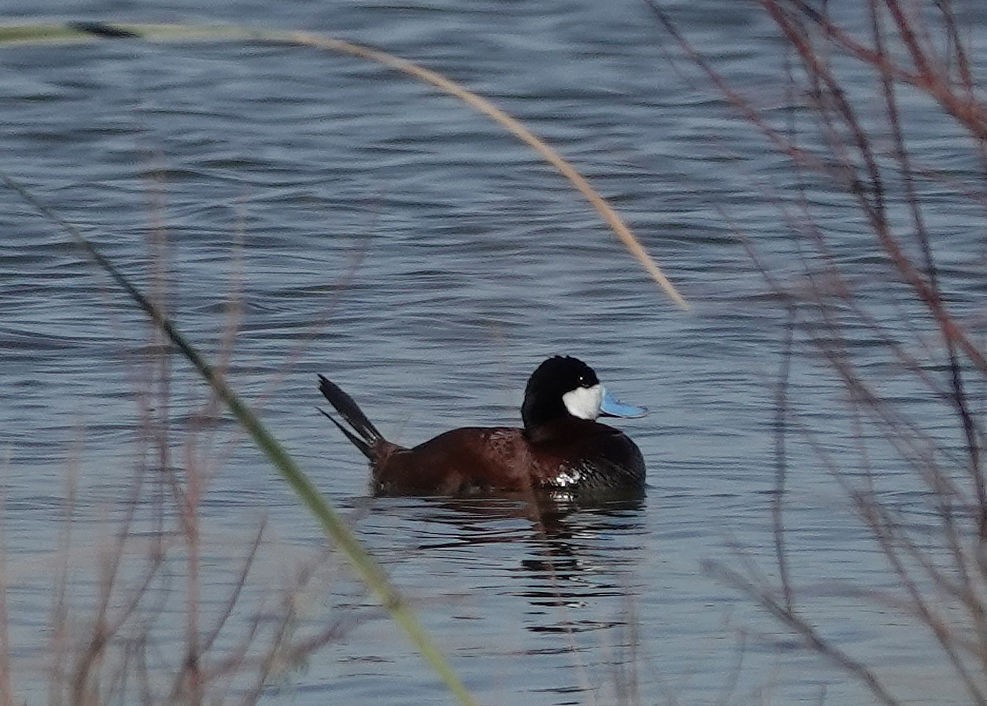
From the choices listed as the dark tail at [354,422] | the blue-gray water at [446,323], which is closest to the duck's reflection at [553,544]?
the blue-gray water at [446,323]

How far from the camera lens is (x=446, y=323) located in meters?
10.4

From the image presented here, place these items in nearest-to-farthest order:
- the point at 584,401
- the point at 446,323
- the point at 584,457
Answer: the point at 584,457 → the point at 584,401 → the point at 446,323

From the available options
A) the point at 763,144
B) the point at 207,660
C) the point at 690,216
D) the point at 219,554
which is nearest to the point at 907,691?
the point at 207,660

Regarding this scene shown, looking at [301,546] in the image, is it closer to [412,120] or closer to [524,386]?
[524,386]

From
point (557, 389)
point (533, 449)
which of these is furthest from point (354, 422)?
point (557, 389)

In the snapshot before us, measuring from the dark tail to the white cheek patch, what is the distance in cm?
77

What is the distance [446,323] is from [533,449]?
1916 millimetres

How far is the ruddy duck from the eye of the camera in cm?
A: 805

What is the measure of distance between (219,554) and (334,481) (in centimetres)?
186

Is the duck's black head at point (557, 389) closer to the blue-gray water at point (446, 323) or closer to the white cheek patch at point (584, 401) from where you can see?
the white cheek patch at point (584, 401)

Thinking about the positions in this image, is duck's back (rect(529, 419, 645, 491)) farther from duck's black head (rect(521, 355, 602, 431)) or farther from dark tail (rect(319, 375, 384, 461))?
dark tail (rect(319, 375, 384, 461))

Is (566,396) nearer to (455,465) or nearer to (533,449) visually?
(533,449)

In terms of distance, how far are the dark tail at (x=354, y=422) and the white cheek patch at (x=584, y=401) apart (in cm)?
77

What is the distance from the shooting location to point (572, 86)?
1733 cm
